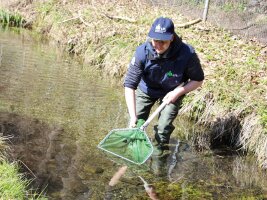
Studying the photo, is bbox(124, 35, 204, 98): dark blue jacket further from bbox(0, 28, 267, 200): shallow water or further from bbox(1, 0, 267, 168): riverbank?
bbox(1, 0, 267, 168): riverbank

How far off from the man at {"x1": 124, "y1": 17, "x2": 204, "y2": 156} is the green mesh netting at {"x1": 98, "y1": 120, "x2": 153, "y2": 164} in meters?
0.15

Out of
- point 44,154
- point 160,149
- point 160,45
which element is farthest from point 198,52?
point 44,154

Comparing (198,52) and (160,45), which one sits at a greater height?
(160,45)

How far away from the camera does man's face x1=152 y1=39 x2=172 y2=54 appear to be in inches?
201

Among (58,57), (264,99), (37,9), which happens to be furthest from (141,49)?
(37,9)

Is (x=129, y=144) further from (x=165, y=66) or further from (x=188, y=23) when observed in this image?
(x=188, y=23)

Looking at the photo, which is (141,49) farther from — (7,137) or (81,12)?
(81,12)

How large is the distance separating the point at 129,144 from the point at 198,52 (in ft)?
14.0

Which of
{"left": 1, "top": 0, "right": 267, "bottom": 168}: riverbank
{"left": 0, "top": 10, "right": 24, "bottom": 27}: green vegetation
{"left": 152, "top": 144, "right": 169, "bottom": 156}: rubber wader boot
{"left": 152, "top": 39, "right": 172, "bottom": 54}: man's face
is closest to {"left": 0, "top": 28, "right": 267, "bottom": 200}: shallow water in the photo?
{"left": 152, "top": 144, "right": 169, "bottom": 156}: rubber wader boot

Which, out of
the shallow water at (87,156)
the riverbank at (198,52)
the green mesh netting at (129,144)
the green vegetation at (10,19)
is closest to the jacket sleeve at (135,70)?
the green mesh netting at (129,144)

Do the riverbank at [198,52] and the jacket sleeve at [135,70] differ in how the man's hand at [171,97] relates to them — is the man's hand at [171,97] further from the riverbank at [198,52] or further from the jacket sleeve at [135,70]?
the riverbank at [198,52]

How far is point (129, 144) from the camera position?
558cm

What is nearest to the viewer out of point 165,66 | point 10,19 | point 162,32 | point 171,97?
point 162,32

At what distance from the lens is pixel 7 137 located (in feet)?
18.9
